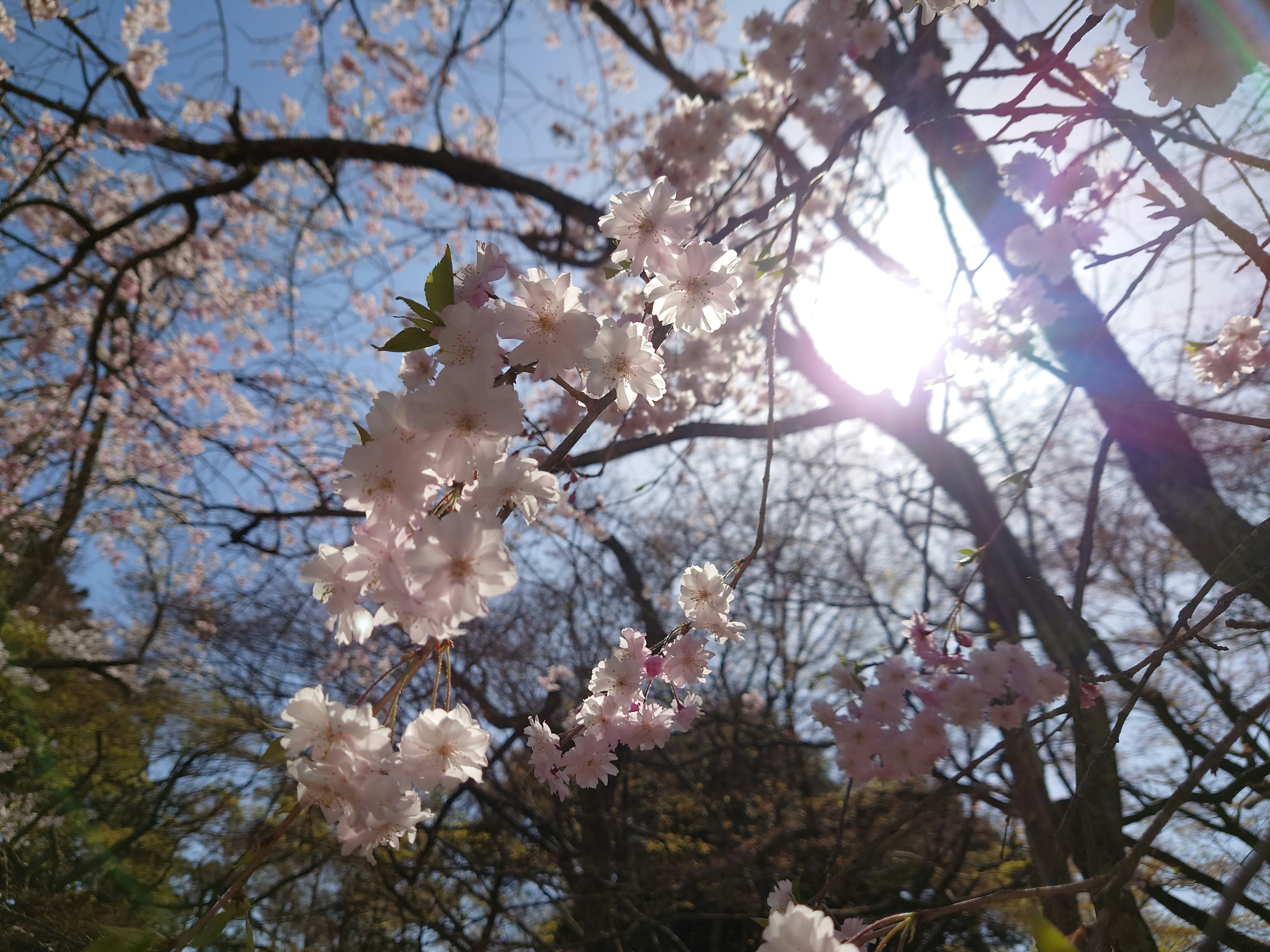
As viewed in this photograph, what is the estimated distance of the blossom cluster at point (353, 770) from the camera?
73 centimetres

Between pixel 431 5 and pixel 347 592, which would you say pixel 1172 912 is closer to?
pixel 347 592

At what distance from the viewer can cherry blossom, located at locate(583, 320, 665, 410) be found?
0.88m

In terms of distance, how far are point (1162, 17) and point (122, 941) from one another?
142 cm

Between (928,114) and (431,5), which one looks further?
(431,5)

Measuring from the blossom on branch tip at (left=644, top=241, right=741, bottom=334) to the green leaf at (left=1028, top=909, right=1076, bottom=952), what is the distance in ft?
2.49

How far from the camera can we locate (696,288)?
3.28 ft

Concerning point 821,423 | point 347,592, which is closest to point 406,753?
point 347,592

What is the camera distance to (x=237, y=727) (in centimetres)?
552

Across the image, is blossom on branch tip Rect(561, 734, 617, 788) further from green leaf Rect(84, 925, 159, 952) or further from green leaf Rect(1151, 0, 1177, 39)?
green leaf Rect(1151, 0, 1177, 39)

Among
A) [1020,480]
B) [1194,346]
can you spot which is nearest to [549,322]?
[1020,480]

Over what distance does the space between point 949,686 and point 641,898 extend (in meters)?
3.02

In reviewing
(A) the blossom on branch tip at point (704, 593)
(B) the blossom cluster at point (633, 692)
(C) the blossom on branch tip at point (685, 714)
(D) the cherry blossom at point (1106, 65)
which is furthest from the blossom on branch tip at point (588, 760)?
(D) the cherry blossom at point (1106, 65)

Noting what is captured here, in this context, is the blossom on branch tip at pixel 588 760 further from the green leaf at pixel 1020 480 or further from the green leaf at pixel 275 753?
the green leaf at pixel 1020 480

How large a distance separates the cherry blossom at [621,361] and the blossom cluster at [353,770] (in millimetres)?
466
